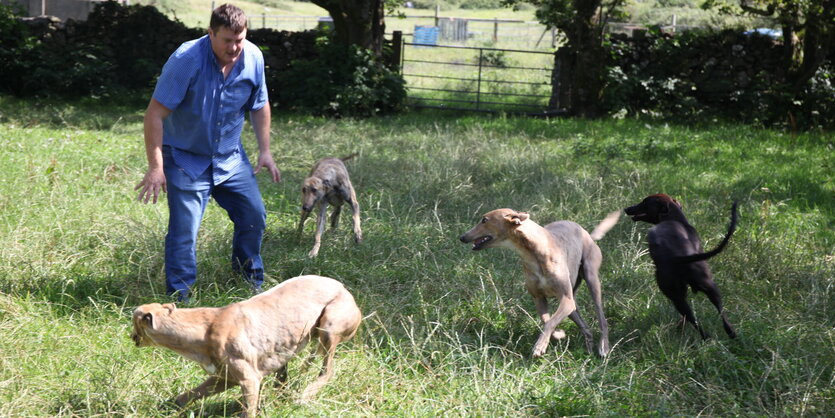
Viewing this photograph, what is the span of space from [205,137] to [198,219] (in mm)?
564

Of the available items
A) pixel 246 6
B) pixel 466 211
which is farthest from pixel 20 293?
pixel 246 6

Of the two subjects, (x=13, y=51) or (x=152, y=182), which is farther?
(x=13, y=51)

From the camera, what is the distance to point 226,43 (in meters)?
4.62

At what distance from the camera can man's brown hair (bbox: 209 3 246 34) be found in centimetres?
453

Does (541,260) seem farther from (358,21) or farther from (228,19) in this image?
(358,21)

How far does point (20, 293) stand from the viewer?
200 inches

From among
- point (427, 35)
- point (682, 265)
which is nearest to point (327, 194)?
point (682, 265)

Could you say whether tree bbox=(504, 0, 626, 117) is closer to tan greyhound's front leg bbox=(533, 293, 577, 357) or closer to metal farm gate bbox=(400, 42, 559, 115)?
metal farm gate bbox=(400, 42, 559, 115)

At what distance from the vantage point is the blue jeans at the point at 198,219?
495 centimetres

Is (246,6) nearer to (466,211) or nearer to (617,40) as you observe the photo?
(617,40)

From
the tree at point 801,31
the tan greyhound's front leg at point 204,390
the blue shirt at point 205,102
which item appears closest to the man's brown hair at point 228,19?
the blue shirt at point 205,102

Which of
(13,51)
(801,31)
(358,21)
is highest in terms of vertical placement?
(801,31)

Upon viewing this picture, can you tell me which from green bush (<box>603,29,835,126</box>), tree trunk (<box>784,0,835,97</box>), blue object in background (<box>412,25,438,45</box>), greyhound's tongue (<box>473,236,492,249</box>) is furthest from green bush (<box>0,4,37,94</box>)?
blue object in background (<box>412,25,438,45</box>)

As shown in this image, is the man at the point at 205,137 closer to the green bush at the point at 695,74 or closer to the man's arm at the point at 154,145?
the man's arm at the point at 154,145
